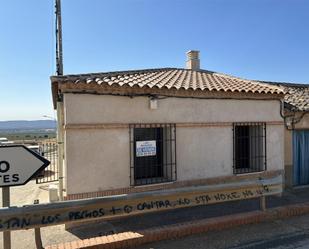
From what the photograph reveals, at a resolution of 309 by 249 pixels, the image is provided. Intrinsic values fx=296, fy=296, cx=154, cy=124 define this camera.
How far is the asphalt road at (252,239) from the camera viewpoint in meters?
5.36

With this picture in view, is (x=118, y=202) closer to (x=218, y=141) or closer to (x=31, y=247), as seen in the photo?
(x=31, y=247)

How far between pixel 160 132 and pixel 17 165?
4.50m

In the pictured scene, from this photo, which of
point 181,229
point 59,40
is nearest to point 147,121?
point 181,229

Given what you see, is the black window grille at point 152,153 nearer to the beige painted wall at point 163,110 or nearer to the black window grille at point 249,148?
the beige painted wall at point 163,110

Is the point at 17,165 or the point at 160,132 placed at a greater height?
the point at 160,132

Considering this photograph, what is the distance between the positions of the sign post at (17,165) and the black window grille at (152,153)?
336 centimetres

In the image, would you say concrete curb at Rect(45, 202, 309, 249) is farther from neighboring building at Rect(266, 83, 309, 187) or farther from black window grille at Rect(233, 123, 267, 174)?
neighboring building at Rect(266, 83, 309, 187)

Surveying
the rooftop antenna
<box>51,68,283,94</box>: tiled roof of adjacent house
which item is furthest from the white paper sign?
the rooftop antenna

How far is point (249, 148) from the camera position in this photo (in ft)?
30.3

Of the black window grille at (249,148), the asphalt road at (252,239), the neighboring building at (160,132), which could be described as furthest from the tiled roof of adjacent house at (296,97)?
the asphalt road at (252,239)

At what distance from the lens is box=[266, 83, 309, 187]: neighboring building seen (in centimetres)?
940

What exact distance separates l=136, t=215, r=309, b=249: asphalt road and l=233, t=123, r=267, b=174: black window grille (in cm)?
258

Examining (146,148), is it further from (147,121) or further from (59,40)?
(59,40)

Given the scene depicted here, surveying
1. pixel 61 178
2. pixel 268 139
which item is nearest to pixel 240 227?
pixel 268 139
